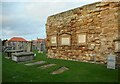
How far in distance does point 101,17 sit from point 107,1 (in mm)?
1084

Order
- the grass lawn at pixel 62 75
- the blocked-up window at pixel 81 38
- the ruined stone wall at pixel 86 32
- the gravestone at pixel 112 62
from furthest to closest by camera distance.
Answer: the blocked-up window at pixel 81 38 → the ruined stone wall at pixel 86 32 → the gravestone at pixel 112 62 → the grass lawn at pixel 62 75

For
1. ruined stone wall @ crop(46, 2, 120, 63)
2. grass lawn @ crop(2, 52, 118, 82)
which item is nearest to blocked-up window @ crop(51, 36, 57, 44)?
ruined stone wall @ crop(46, 2, 120, 63)

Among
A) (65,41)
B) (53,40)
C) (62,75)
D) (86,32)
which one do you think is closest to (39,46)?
(53,40)

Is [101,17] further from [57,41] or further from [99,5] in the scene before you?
[57,41]

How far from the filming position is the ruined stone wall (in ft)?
32.3

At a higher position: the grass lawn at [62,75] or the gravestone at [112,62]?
the gravestone at [112,62]

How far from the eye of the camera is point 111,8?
981 centimetres

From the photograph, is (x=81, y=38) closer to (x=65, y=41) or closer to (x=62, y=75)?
(x=65, y=41)

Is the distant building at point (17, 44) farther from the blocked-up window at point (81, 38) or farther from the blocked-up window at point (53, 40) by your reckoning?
the blocked-up window at point (81, 38)

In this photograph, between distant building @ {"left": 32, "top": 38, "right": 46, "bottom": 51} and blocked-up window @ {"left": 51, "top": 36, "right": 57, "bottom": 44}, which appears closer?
blocked-up window @ {"left": 51, "top": 36, "right": 57, "bottom": 44}

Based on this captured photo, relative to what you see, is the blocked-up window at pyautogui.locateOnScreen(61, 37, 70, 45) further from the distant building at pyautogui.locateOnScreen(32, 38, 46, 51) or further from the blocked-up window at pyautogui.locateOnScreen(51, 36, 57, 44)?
the distant building at pyautogui.locateOnScreen(32, 38, 46, 51)

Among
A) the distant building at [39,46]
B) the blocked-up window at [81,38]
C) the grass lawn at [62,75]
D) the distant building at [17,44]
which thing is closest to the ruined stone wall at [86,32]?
the blocked-up window at [81,38]

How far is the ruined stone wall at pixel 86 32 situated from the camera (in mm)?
9844

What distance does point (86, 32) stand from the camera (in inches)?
440
